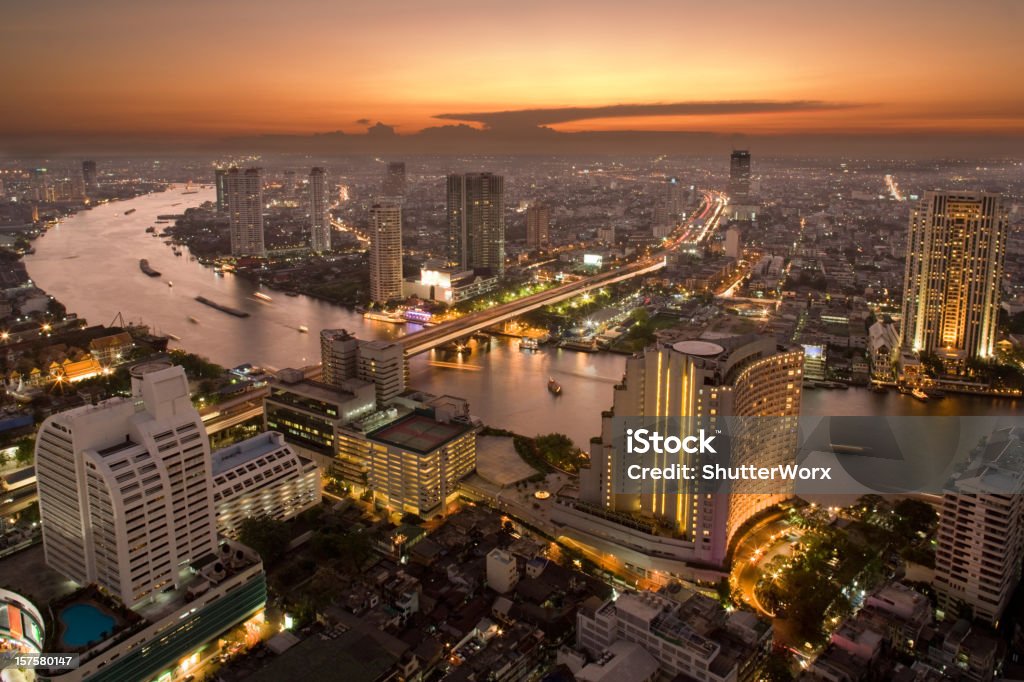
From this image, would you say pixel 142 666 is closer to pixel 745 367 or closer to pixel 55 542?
pixel 55 542

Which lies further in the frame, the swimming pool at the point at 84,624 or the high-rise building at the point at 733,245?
the high-rise building at the point at 733,245

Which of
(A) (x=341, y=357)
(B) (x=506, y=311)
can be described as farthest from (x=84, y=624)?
(B) (x=506, y=311)

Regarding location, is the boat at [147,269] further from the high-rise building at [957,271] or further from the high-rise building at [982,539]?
the high-rise building at [982,539]

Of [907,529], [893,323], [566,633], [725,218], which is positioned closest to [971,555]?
[907,529]

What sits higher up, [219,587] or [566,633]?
[219,587]

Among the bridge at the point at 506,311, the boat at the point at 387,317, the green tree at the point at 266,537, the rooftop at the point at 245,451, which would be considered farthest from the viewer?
the boat at the point at 387,317

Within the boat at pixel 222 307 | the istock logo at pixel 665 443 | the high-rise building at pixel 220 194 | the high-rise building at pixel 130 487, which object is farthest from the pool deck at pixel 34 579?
the high-rise building at pixel 220 194

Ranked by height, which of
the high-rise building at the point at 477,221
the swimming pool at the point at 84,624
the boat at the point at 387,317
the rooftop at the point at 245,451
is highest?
the high-rise building at the point at 477,221
